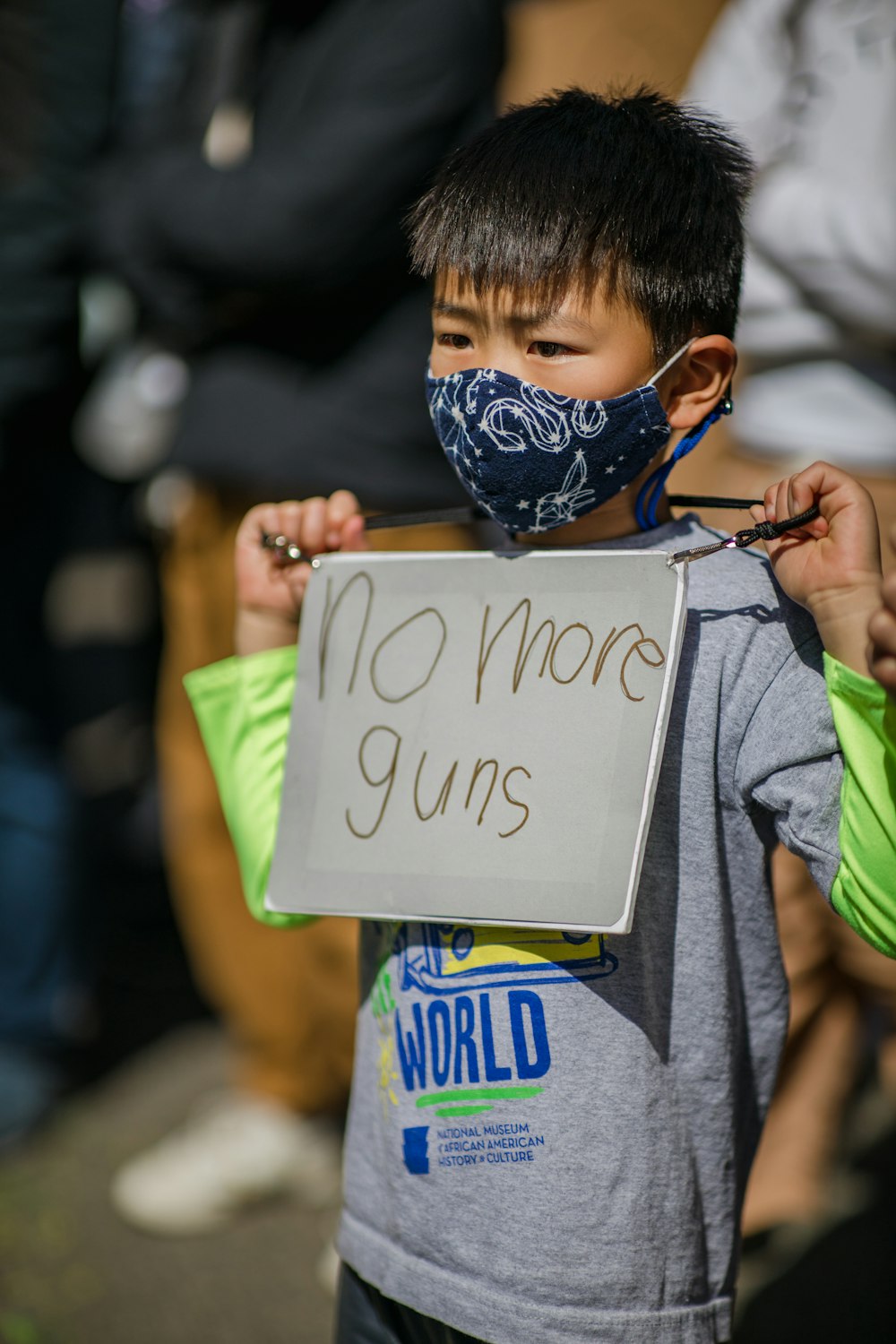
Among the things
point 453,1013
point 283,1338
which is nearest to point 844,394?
point 453,1013

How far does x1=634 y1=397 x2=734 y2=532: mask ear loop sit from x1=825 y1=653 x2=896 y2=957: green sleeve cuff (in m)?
0.26

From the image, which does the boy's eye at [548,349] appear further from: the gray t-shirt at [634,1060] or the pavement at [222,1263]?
the pavement at [222,1263]

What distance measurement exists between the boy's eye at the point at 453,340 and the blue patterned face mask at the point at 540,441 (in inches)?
1.4

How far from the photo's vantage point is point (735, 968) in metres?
1.17

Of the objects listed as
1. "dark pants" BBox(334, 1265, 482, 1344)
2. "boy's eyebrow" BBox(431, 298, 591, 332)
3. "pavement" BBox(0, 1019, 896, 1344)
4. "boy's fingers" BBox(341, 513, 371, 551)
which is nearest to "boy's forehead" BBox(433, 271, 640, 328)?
"boy's eyebrow" BBox(431, 298, 591, 332)

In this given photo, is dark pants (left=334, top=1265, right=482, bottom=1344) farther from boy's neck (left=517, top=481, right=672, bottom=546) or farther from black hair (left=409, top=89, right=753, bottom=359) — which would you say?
black hair (left=409, top=89, right=753, bottom=359)

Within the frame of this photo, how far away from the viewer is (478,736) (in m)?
1.14

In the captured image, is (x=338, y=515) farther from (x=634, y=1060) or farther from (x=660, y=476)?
(x=634, y=1060)

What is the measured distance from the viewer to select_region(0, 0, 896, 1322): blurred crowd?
71.1 inches

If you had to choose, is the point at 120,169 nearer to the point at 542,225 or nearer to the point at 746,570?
the point at 542,225

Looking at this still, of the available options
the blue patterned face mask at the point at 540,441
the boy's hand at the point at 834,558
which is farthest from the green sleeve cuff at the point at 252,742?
the boy's hand at the point at 834,558

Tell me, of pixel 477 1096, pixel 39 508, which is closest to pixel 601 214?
pixel 477 1096

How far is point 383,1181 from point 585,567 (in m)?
0.65

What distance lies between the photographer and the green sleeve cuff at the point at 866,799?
95 centimetres
